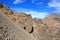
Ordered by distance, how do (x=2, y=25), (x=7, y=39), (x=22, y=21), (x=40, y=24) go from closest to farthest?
(x=7, y=39)
(x=2, y=25)
(x=22, y=21)
(x=40, y=24)

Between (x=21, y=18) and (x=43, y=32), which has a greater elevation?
(x=21, y=18)

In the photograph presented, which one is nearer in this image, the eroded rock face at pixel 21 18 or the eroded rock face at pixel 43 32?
the eroded rock face at pixel 21 18

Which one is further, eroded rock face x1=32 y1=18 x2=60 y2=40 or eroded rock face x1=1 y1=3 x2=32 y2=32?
eroded rock face x1=32 y1=18 x2=60 y2=40

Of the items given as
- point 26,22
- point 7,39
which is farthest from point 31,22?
point 7,39

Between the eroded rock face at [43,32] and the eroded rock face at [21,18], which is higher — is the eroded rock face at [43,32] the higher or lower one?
the lower one

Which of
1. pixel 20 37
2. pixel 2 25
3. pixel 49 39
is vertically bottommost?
pixel 49 39

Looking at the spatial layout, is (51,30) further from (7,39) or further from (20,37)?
(7,39)

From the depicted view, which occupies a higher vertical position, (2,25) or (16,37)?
(2,25)

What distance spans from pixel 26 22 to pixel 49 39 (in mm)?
4071

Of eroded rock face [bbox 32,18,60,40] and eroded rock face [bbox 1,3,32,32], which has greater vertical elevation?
eroded rock face [bbox 1,3,32,32]

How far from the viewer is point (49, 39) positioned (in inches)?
897

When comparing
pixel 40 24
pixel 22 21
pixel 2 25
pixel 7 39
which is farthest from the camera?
pixel 40 24

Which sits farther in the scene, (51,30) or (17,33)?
(51,30)

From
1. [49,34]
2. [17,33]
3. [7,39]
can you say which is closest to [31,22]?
[49,34]
